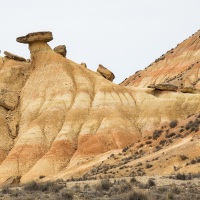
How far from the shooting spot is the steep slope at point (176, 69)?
9169cm

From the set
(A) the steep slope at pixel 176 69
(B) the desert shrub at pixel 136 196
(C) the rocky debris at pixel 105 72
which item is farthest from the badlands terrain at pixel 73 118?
(A) the steep slope at pixel 176 69

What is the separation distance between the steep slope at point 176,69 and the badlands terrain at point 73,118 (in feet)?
76.5

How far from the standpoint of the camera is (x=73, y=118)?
57781 millimetres

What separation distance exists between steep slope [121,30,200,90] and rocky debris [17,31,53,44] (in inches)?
1247

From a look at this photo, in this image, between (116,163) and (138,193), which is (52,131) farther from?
(138,193)

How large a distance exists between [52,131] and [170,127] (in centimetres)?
1541

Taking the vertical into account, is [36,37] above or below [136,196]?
above

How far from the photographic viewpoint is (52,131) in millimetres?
56312

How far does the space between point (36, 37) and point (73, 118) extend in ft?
54.6

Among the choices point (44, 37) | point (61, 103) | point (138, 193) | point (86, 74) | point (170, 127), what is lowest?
point (138, 193)

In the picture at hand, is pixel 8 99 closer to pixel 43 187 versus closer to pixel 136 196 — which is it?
pixel 43 187

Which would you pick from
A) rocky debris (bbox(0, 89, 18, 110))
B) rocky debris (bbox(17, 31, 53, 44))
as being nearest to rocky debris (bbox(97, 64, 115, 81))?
rocky debris (bbox(17, 31, 53, 44))

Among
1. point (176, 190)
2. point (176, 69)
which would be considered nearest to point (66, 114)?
point (176, 190)

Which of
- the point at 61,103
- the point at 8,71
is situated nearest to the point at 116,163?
the point at 61,103
